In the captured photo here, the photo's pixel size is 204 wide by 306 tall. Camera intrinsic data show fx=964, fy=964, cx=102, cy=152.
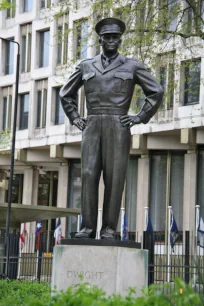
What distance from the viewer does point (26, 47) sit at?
55.7 meters

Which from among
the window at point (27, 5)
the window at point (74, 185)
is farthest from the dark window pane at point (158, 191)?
the window at point (27, 5)

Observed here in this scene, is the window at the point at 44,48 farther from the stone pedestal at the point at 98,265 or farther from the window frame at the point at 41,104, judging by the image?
the stone pedestal at the point at 98,265

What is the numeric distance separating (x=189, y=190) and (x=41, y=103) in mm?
11970

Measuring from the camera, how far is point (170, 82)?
105 feet

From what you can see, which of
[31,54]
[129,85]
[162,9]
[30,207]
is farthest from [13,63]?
[129,85]

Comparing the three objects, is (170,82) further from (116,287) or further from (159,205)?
(116,287)

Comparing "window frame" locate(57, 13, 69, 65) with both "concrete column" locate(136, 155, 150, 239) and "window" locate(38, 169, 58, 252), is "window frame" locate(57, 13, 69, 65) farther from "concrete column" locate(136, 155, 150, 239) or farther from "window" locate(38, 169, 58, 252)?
"concrete column" locate(136, 155, 150, 239)

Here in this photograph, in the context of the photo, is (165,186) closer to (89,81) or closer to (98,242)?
(89,81)

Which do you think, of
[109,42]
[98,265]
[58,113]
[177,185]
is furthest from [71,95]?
[58,113]

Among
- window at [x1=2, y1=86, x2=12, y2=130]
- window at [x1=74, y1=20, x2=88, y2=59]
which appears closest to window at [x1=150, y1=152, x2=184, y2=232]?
window at [x1=74, y1=20, x2=88, y2=59]

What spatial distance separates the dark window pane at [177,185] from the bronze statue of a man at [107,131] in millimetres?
33969

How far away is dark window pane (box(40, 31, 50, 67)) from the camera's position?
54.4 m

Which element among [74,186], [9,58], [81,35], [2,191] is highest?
[9,58]

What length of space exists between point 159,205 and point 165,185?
104 centimetres
